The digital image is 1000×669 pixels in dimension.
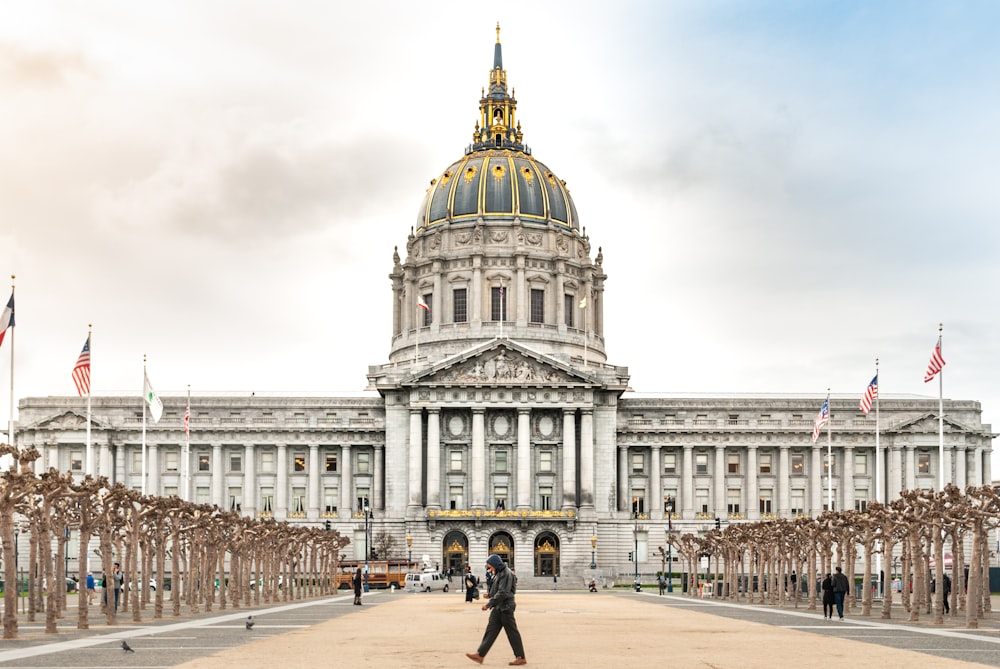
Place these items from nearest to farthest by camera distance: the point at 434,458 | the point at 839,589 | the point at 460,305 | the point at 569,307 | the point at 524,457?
the point at 839,589, the point at 434,458, the point at 524,457, the point at 460,305, the point at 569,307

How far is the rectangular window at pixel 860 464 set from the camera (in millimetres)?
161750

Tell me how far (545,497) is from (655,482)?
13.6 metres

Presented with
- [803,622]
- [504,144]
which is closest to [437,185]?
[504,144]

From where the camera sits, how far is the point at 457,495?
15588cm

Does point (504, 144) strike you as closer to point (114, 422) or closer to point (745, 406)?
point (745, 406)

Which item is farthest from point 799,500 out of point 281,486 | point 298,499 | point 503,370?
point 281,486

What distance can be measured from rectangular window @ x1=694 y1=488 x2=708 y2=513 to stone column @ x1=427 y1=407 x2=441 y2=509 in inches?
1156

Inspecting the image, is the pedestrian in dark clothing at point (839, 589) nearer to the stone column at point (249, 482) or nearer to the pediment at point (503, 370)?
the pediment at point (503, 370)

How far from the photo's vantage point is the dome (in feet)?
600

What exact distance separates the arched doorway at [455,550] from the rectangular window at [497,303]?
33827 mm

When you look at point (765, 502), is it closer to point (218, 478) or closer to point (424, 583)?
point (424, 583)

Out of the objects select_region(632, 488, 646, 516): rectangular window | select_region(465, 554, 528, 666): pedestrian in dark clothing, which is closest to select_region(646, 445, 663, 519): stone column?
select_region(632, 488, 646, 516): rectangular window

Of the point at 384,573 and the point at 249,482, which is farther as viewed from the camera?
the point at 249,482

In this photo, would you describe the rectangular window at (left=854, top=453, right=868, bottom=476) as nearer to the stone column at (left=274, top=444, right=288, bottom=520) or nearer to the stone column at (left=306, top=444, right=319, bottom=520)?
the stone column at (left=306, top=444, right=319, bottom=520)
